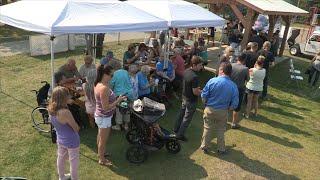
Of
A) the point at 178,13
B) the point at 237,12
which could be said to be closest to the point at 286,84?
the point at 237,12

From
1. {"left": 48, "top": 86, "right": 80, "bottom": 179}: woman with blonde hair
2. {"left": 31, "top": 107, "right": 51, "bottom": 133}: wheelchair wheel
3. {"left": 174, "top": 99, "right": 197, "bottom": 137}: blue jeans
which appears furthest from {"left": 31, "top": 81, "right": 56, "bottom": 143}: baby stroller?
{"left": 174, "top": 99, "right": 197, "bottom": 137}: blue jeans

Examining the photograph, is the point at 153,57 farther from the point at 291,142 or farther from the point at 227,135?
the point at 291,142

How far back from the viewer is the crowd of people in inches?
203

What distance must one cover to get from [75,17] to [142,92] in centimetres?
234

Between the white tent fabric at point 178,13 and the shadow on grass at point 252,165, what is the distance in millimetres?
3748

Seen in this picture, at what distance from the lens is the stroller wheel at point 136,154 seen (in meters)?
6.47

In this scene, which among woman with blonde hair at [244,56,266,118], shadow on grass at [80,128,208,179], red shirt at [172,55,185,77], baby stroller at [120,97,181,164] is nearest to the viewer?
shadow on grass at [80,128,208,179]

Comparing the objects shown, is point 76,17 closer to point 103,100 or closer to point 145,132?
point 103,100

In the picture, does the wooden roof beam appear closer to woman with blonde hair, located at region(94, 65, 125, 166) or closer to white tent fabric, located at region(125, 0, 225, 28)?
white tent fabric, located at region(125, 0, 225, 28)

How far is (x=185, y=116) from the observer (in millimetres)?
7320

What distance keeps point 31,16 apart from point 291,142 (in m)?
6.53

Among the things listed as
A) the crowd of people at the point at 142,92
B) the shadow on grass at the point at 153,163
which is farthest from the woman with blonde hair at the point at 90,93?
the shadow on grass at the point at 153,163

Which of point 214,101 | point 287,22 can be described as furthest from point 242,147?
point 287,22

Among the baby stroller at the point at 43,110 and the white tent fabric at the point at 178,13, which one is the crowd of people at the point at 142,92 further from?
the white tent fabric at the point at 178,13
